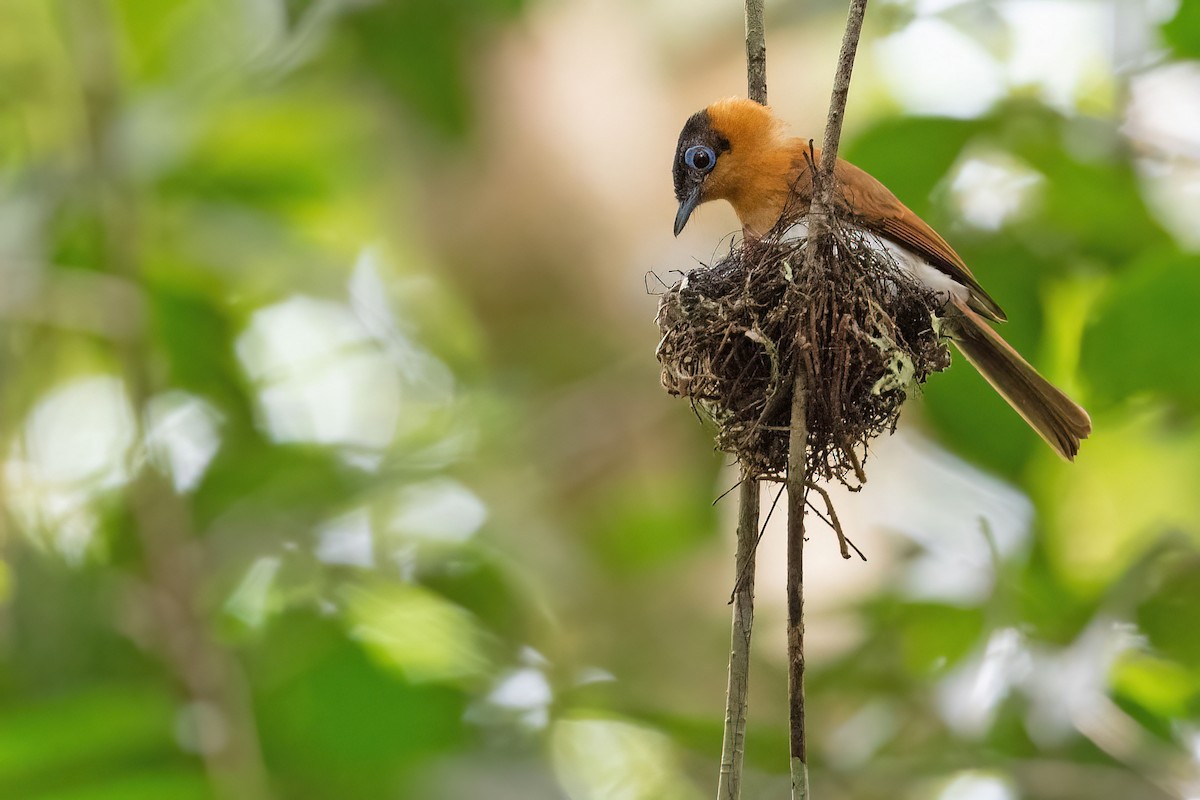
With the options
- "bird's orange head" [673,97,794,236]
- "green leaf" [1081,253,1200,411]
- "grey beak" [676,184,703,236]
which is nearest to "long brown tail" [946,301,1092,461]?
"green leaf" [1081,253,1200,411]

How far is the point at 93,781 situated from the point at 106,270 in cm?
188

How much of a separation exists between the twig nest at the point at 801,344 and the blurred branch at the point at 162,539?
193 centimetres

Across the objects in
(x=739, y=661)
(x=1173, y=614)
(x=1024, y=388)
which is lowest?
(x=739, y=661)

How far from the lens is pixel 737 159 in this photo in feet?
12.4

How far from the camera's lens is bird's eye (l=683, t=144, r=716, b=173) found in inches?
149

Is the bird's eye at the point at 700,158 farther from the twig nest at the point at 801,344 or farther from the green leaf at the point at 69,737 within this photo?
the green leaf at the point at 69,737

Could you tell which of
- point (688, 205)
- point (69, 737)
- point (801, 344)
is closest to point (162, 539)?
point (69, 737)

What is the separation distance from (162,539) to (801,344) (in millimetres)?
2623

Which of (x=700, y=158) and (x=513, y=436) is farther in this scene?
(x=513, y=436)

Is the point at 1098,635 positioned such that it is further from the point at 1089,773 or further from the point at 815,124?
the point at 815,124

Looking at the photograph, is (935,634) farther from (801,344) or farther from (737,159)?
(801,344)

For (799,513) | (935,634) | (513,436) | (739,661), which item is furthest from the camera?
(513,436)

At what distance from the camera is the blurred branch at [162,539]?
3777mm

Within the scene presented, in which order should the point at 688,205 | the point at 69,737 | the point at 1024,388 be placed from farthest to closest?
1. the point at 688,205
2. the point at 1024,388
3. the point at 69,737
